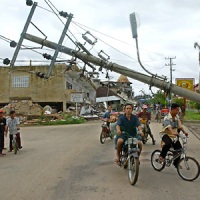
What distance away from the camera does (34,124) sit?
106 ft

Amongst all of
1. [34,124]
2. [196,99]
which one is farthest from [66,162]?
[34,124]

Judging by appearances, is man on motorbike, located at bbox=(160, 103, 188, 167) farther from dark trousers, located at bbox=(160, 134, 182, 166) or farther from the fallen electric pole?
the fallen electric pole

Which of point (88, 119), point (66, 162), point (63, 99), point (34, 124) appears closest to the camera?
point (66, 162)

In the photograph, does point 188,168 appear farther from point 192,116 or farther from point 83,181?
point 192,116

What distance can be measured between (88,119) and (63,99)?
5.88m

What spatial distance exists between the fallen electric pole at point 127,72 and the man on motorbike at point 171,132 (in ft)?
23.9

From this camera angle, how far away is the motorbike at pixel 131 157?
6.83 metres

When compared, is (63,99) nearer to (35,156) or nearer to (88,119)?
(88,119)

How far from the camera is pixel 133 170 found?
698cm

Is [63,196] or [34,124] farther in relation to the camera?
[34,124]

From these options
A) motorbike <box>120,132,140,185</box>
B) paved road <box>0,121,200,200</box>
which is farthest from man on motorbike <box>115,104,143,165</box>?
Answer: paved road <box>0,121,200,200</box>

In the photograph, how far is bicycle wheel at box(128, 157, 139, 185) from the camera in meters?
6.73

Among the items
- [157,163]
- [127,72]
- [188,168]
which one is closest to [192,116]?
[127,72]

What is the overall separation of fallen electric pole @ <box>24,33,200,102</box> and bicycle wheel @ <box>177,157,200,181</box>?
800 cm
